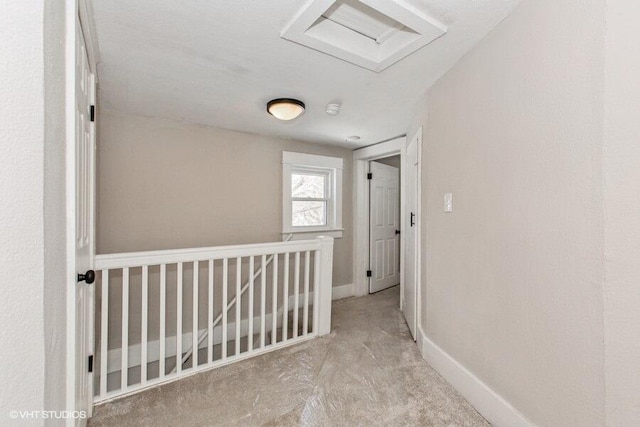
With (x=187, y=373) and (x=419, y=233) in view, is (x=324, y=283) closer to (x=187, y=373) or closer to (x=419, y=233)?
(x=419, y=233)

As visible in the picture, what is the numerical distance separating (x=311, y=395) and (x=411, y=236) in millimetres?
→ 1724

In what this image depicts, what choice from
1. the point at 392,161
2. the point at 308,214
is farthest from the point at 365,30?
the point at 392,161

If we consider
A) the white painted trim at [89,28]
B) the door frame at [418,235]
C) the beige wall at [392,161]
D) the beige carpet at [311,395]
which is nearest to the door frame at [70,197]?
the white painted trim at [89,28]

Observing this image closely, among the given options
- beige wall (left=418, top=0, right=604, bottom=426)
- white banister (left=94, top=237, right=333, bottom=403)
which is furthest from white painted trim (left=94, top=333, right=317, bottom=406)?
beige wall (left=418, top=0, right=604, bottom=426)

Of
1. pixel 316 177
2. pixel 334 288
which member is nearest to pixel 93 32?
pixel 316 177

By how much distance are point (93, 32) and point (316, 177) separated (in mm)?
2646

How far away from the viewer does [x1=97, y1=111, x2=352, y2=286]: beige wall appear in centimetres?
249

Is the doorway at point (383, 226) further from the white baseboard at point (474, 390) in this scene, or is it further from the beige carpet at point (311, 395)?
the white baseboard at point (474, 390)

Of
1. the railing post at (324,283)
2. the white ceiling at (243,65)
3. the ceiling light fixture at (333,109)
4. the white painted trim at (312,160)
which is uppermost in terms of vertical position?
the white ceiling at (243,65)

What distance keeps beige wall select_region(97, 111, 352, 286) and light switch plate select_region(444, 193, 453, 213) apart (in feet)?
6.48

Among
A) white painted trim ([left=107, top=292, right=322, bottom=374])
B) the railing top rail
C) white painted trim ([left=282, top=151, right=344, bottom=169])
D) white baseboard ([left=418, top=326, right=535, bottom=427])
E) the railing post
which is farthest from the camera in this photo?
white painted trim ([left=282, top=151, right=344, bottom=169])

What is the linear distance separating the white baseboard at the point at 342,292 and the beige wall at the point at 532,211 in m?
2.03

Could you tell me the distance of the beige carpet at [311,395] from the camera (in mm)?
1597

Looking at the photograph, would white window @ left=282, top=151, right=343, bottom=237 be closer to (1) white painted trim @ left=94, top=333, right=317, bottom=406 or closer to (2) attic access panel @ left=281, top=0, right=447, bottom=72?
(1) white painted trim @ left=94, top=333, right=317, bottom=406
